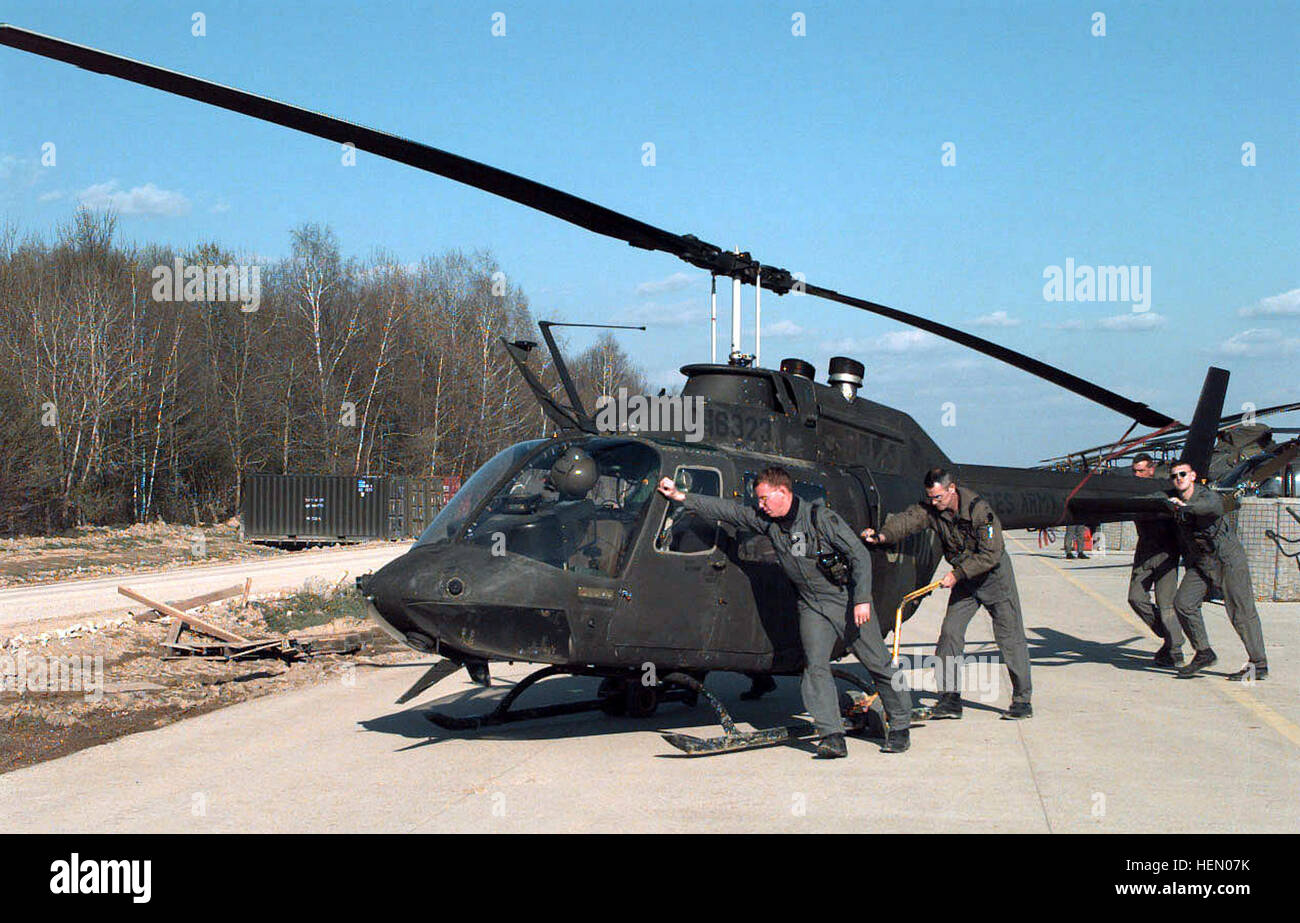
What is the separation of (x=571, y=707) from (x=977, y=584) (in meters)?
3.31

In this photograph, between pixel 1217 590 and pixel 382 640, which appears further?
pixel 382 640

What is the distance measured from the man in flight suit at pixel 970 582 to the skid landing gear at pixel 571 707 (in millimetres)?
2163

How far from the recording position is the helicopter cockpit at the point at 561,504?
23.5 ft

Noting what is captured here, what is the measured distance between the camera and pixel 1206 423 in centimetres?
1238

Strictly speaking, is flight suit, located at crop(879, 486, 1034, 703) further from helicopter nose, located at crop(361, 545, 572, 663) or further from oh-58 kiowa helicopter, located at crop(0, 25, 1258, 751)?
helicopter nose, located at crop(361, 545, 572, 663)

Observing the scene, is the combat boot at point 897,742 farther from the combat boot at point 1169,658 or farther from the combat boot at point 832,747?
the combat boot at point 1169,658

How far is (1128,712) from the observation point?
910 centimetres

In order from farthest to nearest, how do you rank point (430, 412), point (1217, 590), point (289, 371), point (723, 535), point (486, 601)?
point (430, 412), point (289, 371), point (1217, 590), point (723, 535), point (486, 601)

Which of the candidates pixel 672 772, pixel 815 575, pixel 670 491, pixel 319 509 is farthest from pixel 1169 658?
pixel 319 509

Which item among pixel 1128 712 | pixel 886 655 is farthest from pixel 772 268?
pixel 1128 712

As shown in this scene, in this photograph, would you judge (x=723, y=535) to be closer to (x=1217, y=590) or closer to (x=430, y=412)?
(x=1217, y=590)

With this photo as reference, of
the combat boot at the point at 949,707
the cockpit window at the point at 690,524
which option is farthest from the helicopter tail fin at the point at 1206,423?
the cockpit window at the point at 690,524

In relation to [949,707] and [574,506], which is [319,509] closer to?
[949,707]
